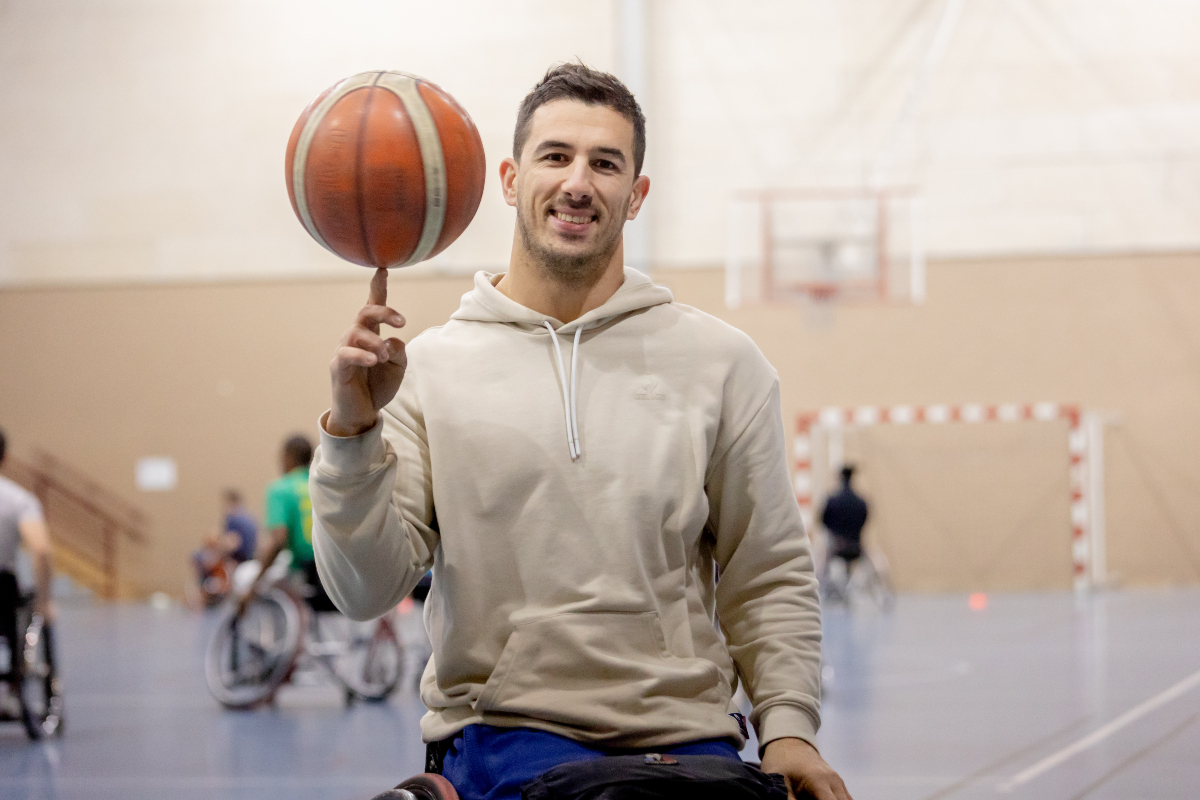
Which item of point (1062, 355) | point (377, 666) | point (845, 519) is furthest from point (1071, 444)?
point (377, 666)

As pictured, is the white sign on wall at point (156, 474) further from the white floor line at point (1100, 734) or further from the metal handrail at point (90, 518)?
the white floor line at point (1100, 734)

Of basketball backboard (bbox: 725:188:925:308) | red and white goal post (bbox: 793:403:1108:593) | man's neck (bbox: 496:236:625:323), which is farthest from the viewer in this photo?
red and white goal post (bbox: 793:403:1108:593)

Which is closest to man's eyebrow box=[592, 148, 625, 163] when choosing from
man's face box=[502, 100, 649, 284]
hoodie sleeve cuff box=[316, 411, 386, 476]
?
man's face box=[502, 100, 649, 284]

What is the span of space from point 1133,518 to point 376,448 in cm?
1498

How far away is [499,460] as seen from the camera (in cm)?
197

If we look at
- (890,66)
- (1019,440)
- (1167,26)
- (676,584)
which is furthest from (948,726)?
(1167,26)

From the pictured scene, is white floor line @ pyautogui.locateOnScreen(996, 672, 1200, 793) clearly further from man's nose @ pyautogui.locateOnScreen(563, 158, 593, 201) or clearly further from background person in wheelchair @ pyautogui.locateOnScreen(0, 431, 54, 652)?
background person in wheelchair @ pyautogui.locateOnScreen(0, 431, 54, 652)

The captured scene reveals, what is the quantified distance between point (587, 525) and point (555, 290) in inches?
15.9

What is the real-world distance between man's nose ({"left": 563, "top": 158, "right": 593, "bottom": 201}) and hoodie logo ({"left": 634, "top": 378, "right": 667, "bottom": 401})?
0.31 m

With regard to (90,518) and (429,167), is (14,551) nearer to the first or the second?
(429,167)

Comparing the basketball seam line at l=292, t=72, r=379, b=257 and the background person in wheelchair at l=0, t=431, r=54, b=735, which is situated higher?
the basketball seam line at l=292, t=72, r=379, b=257

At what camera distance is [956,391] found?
1567 cm

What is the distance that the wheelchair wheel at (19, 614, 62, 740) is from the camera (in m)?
6.14

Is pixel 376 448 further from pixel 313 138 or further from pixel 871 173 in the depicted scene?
pixel 871 173
